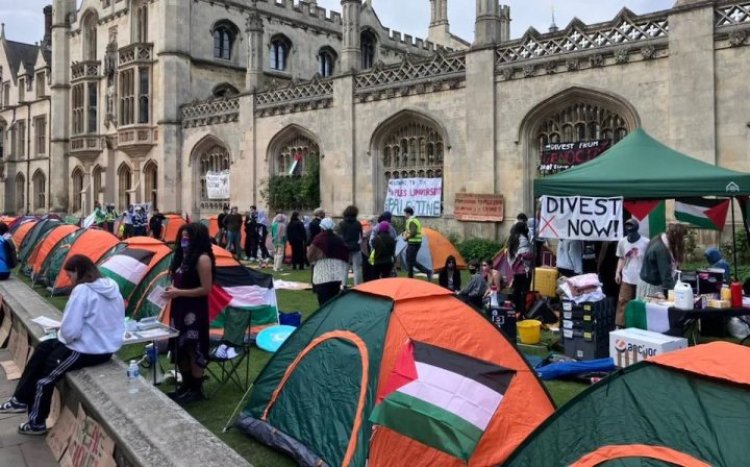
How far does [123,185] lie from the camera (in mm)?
30922

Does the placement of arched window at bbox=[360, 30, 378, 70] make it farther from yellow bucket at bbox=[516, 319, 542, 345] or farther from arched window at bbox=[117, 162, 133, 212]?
yellow bucket at bbox=[516, 319, 542, 345]

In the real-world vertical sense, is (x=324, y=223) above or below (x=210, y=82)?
below

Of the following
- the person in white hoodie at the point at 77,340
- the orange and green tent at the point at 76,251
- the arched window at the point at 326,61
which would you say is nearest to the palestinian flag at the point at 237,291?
the person in white hoodie at the point at 77,340

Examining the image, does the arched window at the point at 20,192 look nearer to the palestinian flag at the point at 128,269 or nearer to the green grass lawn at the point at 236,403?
the palestinian flag at the point at 128,269

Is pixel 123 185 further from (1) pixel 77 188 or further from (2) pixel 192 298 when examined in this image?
(2) pixel 192 298

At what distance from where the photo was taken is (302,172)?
22016 millimetres

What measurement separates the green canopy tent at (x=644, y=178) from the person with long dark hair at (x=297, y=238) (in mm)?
8152

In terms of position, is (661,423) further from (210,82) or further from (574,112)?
(210,82)

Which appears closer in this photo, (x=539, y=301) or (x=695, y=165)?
(x=695, y=165)

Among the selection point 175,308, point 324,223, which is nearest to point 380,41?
point 324,223

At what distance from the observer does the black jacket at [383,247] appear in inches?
409

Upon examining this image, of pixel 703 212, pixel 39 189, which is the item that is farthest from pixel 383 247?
pixel 39 189

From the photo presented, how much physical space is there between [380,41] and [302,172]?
46.0 ft

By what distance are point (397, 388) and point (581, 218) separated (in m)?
6.03
